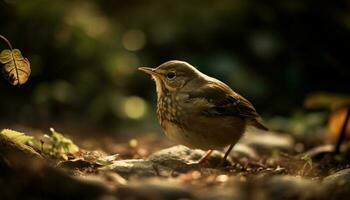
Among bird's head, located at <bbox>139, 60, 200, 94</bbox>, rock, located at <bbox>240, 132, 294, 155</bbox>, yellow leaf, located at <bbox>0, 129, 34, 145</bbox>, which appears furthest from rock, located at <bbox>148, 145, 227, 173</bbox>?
yellow leaf, located at <bbox>0, 129, 34, 145</bbox>

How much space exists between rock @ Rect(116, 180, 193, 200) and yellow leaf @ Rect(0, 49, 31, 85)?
1534 mm

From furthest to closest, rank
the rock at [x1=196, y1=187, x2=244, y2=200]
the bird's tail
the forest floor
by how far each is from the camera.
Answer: the bird's tail
the forest floor
the rock at [x1=196, y1=187, x2=244, y2=200]

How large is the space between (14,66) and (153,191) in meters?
1.78

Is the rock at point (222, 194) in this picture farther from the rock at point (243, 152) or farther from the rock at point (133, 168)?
the rock at point (243, 152)

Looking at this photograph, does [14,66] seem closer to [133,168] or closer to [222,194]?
[133,168]

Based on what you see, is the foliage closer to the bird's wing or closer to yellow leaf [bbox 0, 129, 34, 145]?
yellow leaf [bbox 0, 129, 34, 145]

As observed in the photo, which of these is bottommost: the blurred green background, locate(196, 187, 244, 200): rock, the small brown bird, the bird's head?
locate(196, 187, 244, 200): rock

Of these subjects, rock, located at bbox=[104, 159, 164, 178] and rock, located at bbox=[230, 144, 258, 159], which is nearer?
rock, located at bbox=[104, 159, 164, 178]

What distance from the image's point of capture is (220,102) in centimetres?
659

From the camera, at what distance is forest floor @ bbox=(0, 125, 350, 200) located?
4.33 m

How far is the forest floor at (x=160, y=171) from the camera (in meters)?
4.33

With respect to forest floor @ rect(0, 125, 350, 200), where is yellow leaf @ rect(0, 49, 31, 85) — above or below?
above

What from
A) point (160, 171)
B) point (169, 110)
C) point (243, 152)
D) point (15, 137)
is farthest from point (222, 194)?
Answer: point (243, 152)

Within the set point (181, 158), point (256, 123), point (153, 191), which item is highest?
point (256, 123)
